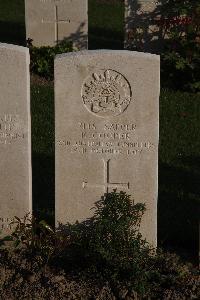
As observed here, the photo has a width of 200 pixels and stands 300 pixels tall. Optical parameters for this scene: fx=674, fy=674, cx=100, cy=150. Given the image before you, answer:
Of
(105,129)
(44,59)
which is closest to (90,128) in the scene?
(105,129)

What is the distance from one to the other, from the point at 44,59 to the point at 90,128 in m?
6.22

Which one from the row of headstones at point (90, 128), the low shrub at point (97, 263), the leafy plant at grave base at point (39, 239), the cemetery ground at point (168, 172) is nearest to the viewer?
the low shrub at point (97, 263)

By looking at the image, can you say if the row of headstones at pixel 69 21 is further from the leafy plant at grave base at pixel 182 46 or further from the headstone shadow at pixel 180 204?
the headstone shadow at pixel 180 204

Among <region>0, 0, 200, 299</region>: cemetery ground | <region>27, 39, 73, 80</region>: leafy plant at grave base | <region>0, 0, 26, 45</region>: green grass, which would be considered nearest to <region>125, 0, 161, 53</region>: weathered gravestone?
<region>27, 39, 73, 80</region>: leafy plant at grave base

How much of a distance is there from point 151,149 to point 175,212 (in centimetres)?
133

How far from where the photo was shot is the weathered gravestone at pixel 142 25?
468 inches

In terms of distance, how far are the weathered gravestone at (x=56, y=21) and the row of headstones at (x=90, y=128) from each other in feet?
20.5

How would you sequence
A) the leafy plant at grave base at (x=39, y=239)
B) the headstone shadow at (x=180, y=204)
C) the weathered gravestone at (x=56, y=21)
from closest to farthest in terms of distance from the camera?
1. the leafy plant at grave base at (x=39, y=239)
2. the headstone shadow at (x=180, y=204)
3. the weathered gravestone at (x=56, y=21)

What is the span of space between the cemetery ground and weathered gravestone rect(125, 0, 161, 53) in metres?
1.84

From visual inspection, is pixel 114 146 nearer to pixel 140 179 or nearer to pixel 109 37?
pixel 140 179

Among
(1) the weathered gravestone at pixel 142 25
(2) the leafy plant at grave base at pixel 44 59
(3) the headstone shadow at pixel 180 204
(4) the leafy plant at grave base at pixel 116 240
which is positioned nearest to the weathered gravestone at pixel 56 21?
(2) the leafy plant at grave base at pixel 44 59

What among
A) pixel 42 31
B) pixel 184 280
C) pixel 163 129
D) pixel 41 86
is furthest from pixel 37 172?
pixel 42 31

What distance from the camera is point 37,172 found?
7.58m

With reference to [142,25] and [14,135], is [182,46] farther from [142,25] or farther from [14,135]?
[14,135]
